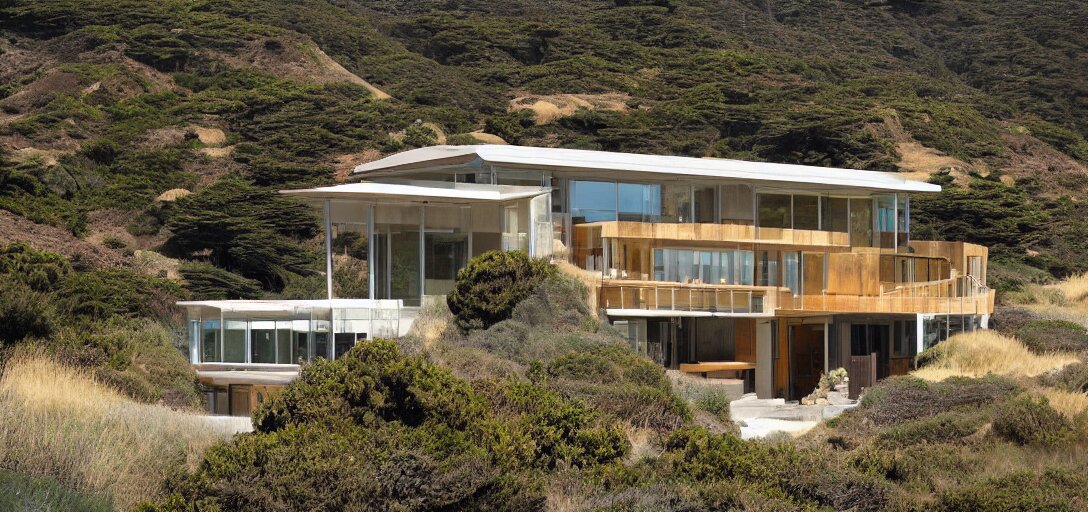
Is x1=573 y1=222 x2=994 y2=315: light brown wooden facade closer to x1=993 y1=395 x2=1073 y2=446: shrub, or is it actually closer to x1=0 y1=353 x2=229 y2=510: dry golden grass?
x1=993 y1=395 x2=1073 y2=446: shrub

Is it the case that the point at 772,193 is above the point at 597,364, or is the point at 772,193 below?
above

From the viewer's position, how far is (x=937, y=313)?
122ft

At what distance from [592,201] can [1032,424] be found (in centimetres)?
1698

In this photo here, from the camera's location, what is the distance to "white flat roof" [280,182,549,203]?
3183 cm

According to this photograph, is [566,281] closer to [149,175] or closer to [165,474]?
[165,474]

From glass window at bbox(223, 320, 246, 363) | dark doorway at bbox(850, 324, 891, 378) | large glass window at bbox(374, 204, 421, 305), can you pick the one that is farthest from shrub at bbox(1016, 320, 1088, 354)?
glass window at bbox(223, 320, 246, 363)

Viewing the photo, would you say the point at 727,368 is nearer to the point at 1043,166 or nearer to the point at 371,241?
the point at 371,241

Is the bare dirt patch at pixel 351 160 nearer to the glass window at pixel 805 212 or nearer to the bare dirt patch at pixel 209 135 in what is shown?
the bare dirt patch at pixel 209 135

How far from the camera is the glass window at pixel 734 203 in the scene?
39.6 meters

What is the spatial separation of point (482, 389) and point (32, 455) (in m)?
6.73

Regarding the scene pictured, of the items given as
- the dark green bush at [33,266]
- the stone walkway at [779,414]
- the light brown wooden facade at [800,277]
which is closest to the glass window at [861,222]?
the light brown wooden facade at [800,277]

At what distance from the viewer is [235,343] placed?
3005 cm

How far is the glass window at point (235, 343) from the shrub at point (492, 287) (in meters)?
4.35

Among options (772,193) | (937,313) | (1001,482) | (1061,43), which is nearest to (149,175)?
(772,193)
